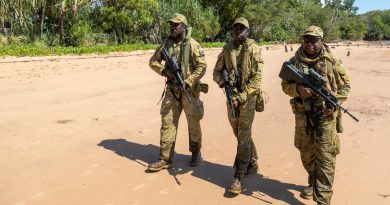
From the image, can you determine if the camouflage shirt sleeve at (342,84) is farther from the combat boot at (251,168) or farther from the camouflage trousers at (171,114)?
the camouflage trousers at (171,114)

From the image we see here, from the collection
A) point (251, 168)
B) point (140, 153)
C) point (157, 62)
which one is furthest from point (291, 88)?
point (140, 153)

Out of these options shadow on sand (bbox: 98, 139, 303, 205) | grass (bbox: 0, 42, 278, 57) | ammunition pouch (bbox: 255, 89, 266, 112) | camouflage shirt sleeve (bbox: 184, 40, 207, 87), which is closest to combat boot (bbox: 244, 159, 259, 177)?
shadow on sand (bbox: 98, 139, 303, 205)

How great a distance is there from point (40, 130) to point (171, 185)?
130 inches

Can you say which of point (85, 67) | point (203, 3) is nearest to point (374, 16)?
point (203, 3)

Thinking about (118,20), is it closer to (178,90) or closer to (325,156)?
(178,90)

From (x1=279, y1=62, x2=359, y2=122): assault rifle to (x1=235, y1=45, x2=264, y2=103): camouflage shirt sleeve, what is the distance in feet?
1.58

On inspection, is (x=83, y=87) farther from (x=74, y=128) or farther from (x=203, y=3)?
(x=203, y=3)

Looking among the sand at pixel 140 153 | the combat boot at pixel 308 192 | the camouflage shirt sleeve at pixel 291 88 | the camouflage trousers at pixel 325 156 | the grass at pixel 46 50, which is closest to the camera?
the camouflage trousers at pixel 325 156

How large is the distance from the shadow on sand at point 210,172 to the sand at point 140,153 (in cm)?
1

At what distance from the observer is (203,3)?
44781 mm

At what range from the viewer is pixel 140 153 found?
5914mm

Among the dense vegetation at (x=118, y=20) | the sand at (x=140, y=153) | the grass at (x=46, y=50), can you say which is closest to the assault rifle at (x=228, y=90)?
the sand at (x=140, y=153)

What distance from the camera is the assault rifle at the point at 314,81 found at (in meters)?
3.73

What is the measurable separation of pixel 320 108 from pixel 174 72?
1.87 m
